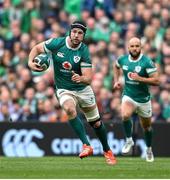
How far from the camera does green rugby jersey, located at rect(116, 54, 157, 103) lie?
1986 centimetres

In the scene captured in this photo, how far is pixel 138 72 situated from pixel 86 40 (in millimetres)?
6623

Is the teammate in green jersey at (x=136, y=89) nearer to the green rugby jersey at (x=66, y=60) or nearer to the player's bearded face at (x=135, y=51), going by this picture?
the player's bearded face at (x=135, y=51)

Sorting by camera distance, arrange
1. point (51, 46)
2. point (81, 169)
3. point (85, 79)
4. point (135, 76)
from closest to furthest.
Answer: point (81, 169) → point (85, 79) → point (51, 46) → point (135, 76)

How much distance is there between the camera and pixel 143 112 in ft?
66.1

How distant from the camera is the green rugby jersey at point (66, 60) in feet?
58.1

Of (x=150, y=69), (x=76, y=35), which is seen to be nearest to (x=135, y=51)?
(x=150, y=69)

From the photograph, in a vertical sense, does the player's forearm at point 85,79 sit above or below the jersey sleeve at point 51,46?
below

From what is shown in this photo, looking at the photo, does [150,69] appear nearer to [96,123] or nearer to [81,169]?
[96,123]

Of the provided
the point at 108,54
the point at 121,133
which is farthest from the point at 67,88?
the point at 108,54

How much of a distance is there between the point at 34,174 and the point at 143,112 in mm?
4953

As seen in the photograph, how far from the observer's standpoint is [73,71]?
Result: 17719 mm

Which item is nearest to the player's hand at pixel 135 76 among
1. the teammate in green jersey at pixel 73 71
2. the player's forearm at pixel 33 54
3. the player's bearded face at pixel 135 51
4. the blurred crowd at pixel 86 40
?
the player's bearded face at pixel 135 51

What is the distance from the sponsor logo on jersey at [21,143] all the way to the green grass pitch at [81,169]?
349 cm

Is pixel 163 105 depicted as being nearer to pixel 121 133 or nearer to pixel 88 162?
pixel 121 133
